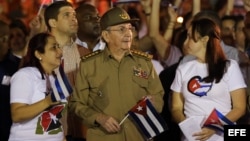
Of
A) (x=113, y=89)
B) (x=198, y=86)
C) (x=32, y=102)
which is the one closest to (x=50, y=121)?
(x=32, y=102)

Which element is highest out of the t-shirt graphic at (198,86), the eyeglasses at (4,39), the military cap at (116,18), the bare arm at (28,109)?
the military cap at (116,18)

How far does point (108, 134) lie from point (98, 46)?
163 centimetres

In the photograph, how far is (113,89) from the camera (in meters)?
7.16

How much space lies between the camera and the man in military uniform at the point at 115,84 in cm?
716

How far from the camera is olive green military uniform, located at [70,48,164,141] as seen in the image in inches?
282

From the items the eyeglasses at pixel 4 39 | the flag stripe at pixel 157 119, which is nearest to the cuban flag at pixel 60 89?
the flag stripe at pixel 157 119

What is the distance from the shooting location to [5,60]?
835cm

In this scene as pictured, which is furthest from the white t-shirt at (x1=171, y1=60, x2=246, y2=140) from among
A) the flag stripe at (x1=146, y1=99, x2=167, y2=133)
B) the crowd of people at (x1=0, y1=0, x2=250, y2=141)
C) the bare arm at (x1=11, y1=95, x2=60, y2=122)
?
the bare arm at (x1=11, y1=95, x2=60, y2=122)

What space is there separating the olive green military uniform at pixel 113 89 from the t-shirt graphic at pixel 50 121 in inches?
6.1

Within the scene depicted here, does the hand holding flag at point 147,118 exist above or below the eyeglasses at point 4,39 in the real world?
below

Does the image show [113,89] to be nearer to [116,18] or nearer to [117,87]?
[117,87]

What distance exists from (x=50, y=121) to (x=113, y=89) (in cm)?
59

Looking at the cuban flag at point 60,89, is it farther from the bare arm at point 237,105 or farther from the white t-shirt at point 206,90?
the bare arm at point 237,105

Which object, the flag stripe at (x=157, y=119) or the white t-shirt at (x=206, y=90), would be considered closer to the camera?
the flag stripe at (x=157, y=119)
